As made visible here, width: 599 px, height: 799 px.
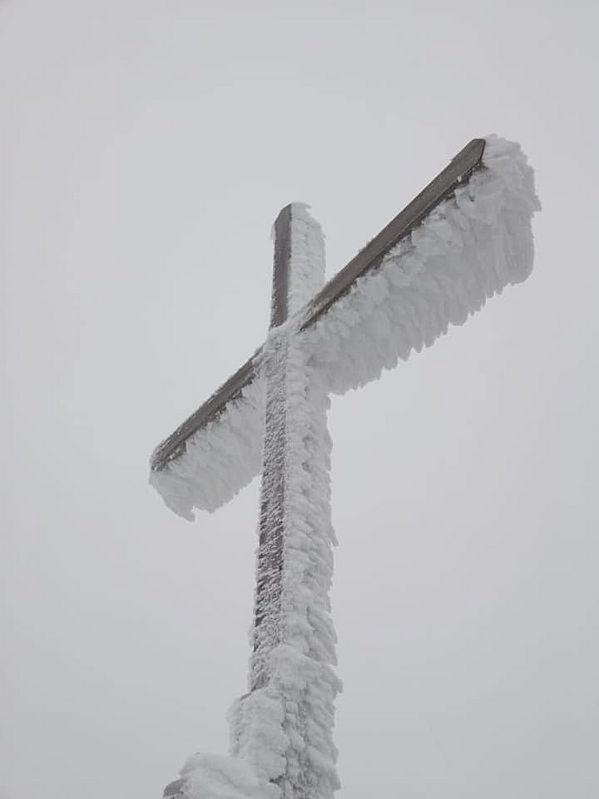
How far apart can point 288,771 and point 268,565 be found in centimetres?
68

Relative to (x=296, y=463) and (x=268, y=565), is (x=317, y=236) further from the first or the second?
(x=268, y=565)

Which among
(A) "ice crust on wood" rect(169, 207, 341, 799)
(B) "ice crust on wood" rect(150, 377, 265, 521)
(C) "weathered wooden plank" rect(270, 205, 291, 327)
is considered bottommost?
(A) "ice crust on wood" rect(169, 207, 341, 799)

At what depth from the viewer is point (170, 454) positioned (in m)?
3.49

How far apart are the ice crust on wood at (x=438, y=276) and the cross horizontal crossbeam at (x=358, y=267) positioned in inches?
1.2

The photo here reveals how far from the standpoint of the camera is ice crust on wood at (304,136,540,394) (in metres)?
2.48

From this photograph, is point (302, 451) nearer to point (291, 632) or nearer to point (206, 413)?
point (291, 632)

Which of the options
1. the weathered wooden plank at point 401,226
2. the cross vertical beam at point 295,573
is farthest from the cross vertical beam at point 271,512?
the weathered wooden plank at point 401,226

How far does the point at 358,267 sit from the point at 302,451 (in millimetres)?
759

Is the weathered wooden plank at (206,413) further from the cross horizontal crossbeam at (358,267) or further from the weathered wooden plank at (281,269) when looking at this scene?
the weathered wooden plank at (281,269)

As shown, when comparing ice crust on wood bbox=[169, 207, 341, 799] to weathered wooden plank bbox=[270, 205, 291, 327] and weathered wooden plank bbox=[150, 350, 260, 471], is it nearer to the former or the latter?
weathered wooden plank bbox=[150, 350, 260, 471]

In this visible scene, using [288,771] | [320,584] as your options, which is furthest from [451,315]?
[288,771]

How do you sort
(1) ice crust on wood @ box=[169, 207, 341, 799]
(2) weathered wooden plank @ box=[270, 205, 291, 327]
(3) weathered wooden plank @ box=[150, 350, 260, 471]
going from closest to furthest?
(1) ice crust on wood @ box=[169, 207, 341, 799], (3) weathered wooden plank @ box=[150, 350, 260, 471], (2) weathered wooden plank @ box=[270, 205, 291, 327]

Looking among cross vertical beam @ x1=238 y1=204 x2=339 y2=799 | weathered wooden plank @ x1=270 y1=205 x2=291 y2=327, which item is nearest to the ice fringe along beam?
cross vertical beam @ x1=238 y1=204 x2=339 y2=799

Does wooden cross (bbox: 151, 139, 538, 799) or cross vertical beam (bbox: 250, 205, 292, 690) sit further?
cross vertical beam (bbox: 250, 205, 292, 690)
